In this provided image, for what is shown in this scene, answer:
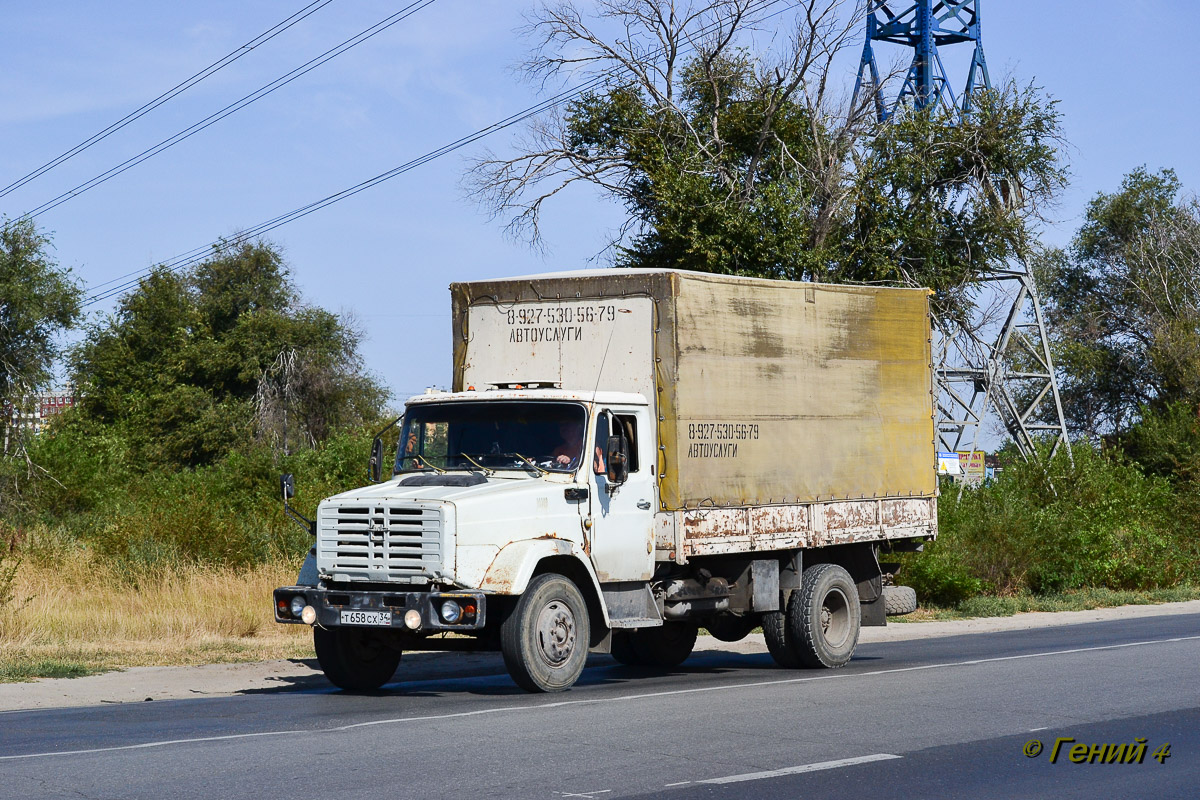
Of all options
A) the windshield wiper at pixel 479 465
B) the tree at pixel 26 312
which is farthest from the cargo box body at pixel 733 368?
the tree at pixel 26 312

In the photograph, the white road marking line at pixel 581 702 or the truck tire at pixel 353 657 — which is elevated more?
the truck tire at pixel 353 657

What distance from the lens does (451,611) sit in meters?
10.8

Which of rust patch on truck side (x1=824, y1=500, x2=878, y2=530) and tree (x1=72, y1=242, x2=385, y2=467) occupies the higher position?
tree (x1=72, y1=242, x2=385, y2=467)

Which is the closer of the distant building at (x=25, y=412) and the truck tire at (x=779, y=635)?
the truck tire at (x=779, y=635)

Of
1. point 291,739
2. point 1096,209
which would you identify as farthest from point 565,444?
point 1096,209

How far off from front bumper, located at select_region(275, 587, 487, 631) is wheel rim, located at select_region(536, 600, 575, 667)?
0.76 metres

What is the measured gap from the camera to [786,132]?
29.0 meters

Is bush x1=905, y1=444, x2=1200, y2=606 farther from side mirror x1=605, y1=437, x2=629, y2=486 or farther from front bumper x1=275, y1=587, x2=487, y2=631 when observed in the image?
front bumper x1=275, y1=587, x2=487, y2=631

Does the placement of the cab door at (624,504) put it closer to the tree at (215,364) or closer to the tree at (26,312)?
the tree at (26,312)

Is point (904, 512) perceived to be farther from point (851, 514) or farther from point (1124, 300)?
point (1124, 300)

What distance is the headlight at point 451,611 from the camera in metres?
10.7

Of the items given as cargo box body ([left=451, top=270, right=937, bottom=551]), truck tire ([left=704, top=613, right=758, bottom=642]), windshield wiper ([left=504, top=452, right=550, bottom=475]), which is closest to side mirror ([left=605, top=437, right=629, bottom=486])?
windshield wiper ([left=504, top=452, right=550, bottom=475])

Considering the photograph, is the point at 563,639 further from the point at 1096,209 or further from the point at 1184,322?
the point at 1096,209

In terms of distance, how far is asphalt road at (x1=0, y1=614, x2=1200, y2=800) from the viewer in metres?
7.42
